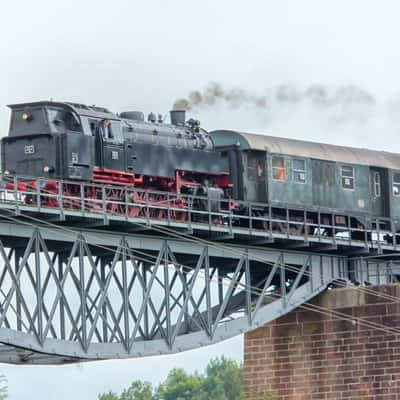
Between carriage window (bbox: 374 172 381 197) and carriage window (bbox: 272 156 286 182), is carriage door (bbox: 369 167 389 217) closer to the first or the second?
carriage window (bbox: 374 172 381 197)

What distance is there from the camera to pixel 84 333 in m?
57.2

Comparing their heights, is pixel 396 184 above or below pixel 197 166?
above

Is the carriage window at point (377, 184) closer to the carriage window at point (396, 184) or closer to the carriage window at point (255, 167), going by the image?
the carriage window at point (396, 184)

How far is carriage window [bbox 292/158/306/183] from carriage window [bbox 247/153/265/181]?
1.67 m

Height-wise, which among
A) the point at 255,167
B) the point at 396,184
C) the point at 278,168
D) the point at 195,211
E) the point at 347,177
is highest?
the point at 396,184

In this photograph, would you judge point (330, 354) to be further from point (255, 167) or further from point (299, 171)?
point (255, 167)

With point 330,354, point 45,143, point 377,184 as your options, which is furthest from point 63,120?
point 377,184

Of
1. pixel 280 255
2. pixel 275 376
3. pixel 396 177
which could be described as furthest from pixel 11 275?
pixel 396 177

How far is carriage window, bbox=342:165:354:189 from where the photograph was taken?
7219 centimetres

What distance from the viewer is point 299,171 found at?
230 feet

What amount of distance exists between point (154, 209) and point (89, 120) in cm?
392

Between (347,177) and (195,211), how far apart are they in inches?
469

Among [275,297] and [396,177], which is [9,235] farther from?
[396,177]

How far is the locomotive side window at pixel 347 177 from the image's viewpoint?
72125 mm
